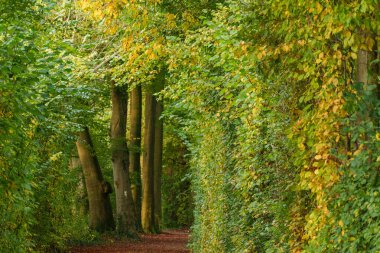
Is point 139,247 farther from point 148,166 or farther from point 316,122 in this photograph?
point 316,122

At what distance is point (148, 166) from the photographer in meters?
37.2

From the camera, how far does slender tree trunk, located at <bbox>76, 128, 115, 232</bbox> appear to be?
3041 centimetres

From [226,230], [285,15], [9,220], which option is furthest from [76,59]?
[285,15]

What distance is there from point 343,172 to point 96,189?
81.7 feet

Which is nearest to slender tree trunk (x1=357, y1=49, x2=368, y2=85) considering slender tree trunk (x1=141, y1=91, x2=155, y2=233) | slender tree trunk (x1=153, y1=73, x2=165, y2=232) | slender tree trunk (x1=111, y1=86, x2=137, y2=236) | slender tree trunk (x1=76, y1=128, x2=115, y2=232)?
slender tree trunk (x1=76, y1=128, x2=115, y2=232)

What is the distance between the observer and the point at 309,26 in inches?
280

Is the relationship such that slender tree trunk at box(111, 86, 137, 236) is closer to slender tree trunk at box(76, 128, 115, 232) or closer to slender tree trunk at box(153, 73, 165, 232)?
slender tree trunk at box(76, 128, 115, 232)

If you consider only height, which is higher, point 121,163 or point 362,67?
point 121,163

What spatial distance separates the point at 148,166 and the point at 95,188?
657cm

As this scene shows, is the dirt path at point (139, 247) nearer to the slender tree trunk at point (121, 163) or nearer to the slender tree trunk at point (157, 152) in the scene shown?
the slender tree trunk at point (121, 163)

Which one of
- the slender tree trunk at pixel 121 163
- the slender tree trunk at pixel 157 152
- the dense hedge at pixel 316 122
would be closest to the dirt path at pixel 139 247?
the slender tree trunk at pixel 121 163

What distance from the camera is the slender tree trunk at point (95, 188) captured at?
3041cm

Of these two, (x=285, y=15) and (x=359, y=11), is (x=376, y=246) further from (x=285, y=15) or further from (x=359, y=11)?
(x=285, y=15)

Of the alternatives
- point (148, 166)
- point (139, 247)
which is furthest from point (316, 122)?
point (148, 166)
